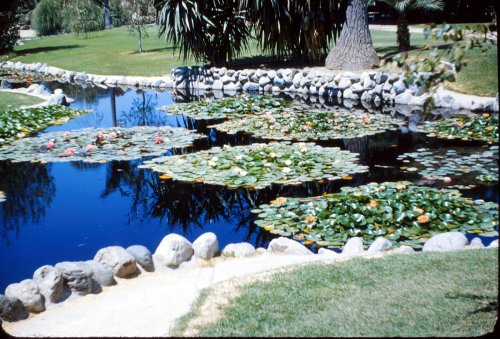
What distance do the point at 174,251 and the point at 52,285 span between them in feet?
4.26

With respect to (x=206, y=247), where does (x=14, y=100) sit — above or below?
above

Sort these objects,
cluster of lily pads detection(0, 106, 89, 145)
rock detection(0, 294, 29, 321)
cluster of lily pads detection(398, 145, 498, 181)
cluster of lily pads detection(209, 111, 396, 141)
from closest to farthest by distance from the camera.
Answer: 1. rock detection(0, 294, 29, 321)
2. cluster of lily pads detection(398, 145, 498, 181)
3. cluster of lily pads detection(209, 111, 396, 141)
4. cluster of lily pads detection(0, 106, 89, 145)

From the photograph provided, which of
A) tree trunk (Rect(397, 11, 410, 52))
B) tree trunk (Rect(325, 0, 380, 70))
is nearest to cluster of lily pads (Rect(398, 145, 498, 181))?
tree trunk (Rect(325, 0, 380, 70))

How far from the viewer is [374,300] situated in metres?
4.25

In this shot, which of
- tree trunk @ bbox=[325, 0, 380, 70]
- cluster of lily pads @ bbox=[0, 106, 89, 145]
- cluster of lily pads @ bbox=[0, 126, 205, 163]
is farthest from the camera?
tree trunk @ bbox=[325, 0, 380, 70]

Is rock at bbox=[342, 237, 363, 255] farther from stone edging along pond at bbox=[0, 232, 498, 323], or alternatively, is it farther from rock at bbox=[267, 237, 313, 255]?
rock at bbox=[267, 237, 313, 255]

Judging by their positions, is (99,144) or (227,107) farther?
(227,107)

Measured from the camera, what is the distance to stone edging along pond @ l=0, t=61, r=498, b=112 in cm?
1455

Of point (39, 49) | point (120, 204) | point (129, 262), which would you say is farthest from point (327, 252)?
point (39, 49)

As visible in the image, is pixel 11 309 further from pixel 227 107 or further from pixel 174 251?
pixel 227 107

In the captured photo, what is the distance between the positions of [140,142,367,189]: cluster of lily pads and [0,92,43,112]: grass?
7539mm

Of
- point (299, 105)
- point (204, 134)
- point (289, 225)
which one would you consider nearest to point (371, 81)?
point (299, 105)

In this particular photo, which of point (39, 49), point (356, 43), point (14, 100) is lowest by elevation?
point (14, 100)

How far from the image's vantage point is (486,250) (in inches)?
208
